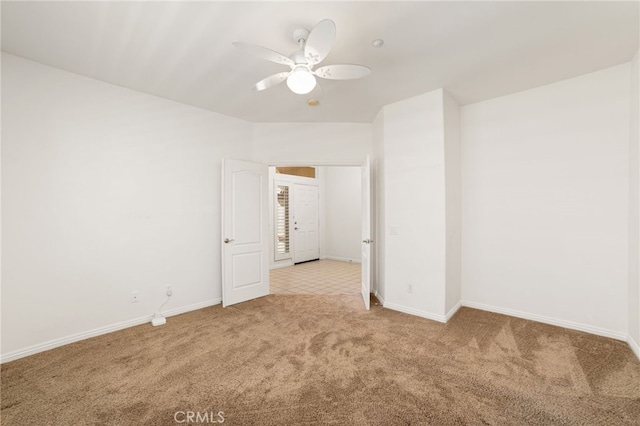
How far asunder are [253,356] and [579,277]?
353 centimetres

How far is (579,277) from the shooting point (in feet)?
9.71

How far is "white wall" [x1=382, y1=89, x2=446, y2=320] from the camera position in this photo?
3287 millimetres

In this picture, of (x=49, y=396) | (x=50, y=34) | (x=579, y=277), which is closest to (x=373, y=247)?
(x=579, y=277)

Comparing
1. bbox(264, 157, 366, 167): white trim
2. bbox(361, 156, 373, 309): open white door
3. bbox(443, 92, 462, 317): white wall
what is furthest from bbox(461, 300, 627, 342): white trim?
bbox(264, 157, 366, 167): white trim

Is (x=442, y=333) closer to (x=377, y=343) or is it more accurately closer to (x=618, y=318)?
(x=377, y=343)

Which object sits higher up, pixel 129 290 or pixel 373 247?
pixel 373 247

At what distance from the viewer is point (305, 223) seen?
23.8 ft

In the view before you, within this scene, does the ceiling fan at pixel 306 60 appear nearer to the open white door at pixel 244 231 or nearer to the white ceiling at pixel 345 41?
the white ceiling at pixel 345 41

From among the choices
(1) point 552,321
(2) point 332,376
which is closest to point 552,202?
(1) point 552,321

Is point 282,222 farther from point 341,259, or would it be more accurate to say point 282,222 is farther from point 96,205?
point 96,205

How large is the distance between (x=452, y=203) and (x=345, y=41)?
2.31 meters

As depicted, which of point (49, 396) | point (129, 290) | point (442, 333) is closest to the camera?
point (49, 396)

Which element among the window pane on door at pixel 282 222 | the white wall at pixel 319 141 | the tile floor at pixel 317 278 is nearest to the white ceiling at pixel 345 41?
the white wall at pixel 319 141

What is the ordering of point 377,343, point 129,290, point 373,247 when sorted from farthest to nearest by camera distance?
point 373,247, point 129,290, point 377,343
